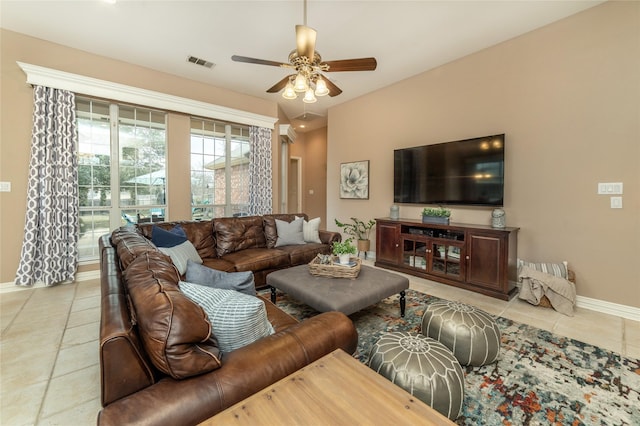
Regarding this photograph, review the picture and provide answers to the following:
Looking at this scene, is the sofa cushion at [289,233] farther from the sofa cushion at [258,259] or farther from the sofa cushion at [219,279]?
the sofa cushion at [219,279]

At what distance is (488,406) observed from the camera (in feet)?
4.95

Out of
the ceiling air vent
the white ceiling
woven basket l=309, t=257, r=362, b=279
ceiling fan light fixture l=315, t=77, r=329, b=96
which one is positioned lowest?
woven basket l=309, t=257, r=362, b=279

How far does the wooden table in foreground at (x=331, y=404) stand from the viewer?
2.44 feet

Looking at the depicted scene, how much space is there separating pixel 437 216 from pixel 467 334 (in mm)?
2114

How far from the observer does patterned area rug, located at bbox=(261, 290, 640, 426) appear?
144cm

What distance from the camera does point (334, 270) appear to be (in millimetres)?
2514

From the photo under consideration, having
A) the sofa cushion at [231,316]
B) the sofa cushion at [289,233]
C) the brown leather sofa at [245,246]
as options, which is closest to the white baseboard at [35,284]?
the brown leather sofa at [245,246]

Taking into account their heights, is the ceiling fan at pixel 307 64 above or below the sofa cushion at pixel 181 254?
above

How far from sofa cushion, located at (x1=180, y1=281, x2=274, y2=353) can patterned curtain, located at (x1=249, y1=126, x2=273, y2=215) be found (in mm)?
4233

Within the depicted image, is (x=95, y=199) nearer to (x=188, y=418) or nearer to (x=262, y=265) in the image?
(x=262, y=265)

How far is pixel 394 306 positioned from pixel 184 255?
7.14ft

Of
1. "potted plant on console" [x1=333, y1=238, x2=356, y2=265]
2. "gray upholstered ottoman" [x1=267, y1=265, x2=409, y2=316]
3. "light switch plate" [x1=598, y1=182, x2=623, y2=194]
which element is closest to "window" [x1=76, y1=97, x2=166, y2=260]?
"gray upholstered ottoman" [x1=267, y1=265, x2=409, y2=316]

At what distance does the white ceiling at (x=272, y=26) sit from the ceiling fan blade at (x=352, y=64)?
2.41 ft

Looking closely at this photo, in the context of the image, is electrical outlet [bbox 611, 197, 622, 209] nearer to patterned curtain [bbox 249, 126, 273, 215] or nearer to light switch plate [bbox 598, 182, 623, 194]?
light switch plate [bbox 598, 182, 623, 194]
